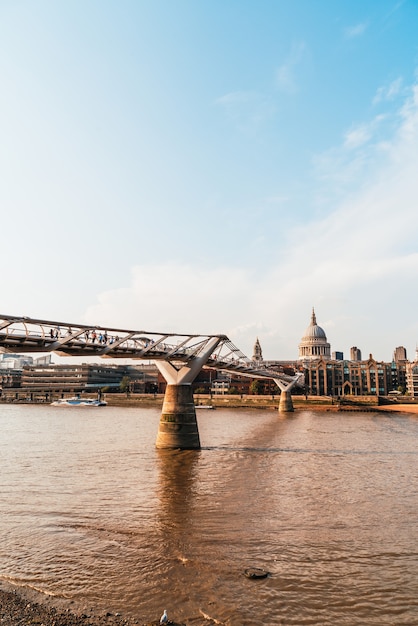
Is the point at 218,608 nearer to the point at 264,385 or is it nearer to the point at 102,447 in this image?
the point at 102,447

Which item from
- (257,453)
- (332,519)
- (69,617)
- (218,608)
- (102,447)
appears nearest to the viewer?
(69,617)

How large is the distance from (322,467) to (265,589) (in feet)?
62.6

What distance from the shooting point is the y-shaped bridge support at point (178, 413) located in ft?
122

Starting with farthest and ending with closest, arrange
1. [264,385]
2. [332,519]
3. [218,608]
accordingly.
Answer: [264,385], [332,519], [218,608]

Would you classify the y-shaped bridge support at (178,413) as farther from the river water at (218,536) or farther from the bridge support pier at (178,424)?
the river water at (218,536)

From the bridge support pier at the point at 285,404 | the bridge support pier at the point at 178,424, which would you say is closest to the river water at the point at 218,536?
the bridge support pier at the point at 178,424

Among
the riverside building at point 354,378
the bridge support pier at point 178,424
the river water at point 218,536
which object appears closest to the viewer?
the river water at point 218,536

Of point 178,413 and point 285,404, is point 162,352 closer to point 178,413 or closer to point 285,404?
point 178,413

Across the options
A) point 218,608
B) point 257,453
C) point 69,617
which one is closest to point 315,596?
point 218,608

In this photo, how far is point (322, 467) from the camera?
30.1 m

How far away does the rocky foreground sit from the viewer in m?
10.1

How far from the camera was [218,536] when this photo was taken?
1647 centimetres

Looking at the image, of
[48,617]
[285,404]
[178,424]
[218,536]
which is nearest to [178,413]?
[178,424]

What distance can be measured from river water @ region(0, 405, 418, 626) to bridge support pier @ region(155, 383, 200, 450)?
3.90 metres
